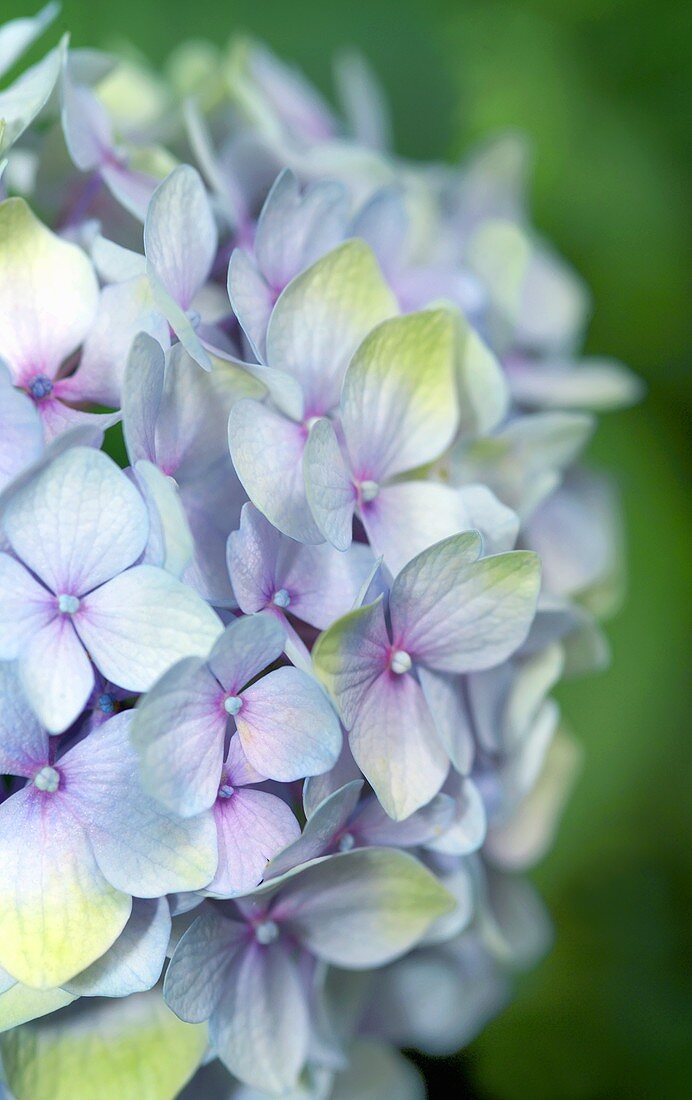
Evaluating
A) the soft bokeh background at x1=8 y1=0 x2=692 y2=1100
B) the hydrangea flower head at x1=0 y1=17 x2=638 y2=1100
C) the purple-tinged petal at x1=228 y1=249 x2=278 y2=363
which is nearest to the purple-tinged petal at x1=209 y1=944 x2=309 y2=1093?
the hydrangea flower head at x1=0 y1=17 x2=638 y2=1100

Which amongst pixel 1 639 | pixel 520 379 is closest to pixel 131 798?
→ pixel 1 639

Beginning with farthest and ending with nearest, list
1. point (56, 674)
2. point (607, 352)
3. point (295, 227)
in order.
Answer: point (607, 352) → point (295, 227) → point (56, 674)

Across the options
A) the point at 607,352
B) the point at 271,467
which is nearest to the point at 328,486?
the point at 271,467

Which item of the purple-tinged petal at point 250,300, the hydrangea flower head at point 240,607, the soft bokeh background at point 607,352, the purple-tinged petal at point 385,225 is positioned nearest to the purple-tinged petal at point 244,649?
the hydrangea flower head at point 240,607

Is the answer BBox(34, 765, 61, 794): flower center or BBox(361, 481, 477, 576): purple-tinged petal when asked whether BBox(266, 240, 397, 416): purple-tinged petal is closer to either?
BBox(361, 481, 477, 576): purple-tinged petal

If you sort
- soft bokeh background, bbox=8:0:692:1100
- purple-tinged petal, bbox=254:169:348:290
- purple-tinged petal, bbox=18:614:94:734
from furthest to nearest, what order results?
soft bokeh background, bbox=8:0:692:1100 → purple-tinged petal, bbox=254:169:348:290 → purple-tinged petal, bbox=18:614:94:734

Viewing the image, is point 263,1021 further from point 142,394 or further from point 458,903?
point 142,394
